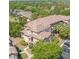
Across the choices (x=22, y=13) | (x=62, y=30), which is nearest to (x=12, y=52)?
(x=22, y=13)

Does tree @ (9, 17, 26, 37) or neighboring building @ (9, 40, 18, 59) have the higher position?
tree @ (9, 17, 26, 37)

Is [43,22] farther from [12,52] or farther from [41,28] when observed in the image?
[12,52]

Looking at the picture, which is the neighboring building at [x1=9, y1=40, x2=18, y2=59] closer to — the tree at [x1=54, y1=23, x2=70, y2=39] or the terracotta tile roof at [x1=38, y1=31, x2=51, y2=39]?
the terracotta tile roof at [x1=38, y1=31, x2=51, y2=39]

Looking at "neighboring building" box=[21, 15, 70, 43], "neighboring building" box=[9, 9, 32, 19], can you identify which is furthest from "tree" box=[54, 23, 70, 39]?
"neighboring building" box=[9, 9, 32, 19]

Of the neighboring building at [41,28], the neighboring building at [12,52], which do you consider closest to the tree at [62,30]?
the neighboring building at [41,28]
